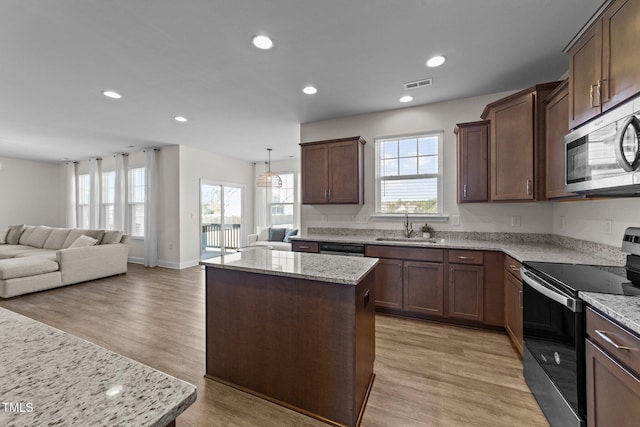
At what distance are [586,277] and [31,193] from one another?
11.4 metres

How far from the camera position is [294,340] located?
1.74 metres

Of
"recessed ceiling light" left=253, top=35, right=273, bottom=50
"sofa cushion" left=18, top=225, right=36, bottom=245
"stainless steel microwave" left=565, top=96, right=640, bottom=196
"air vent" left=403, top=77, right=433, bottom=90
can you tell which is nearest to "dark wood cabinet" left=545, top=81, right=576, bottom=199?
"stainless steel microwave" left=565, top=96, right=640, bottom=196

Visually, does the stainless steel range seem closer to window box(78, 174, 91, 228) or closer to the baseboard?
the baseboard

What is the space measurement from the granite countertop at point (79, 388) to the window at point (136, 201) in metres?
6.72

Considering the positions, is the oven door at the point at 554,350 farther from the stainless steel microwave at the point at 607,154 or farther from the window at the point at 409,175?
the window at the point at 409,175

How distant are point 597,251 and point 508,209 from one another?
1.10m

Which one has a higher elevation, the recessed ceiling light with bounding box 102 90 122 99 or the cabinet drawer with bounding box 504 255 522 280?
the recessed ceiling light with bounding box 102 90 122 99

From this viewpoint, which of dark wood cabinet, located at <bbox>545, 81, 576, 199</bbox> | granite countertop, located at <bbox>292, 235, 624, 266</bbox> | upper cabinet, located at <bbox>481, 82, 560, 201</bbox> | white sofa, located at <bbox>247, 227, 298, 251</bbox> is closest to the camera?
granite countertop, located at <bbox>292, 235, 624, 266</bbox>

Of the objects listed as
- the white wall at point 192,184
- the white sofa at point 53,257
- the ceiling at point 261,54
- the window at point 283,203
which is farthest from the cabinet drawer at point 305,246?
the white sofa at point 53,257

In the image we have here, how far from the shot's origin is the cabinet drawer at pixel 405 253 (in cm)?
303

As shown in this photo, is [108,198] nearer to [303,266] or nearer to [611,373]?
[303,266]

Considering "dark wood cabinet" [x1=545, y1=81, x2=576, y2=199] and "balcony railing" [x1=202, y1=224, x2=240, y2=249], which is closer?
"dark wood cabinet" [x1=545, y1=81, x2=576, y2=199]

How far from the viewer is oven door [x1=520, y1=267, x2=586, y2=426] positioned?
1351 millimetres

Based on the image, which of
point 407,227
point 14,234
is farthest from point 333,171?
point 14,234
